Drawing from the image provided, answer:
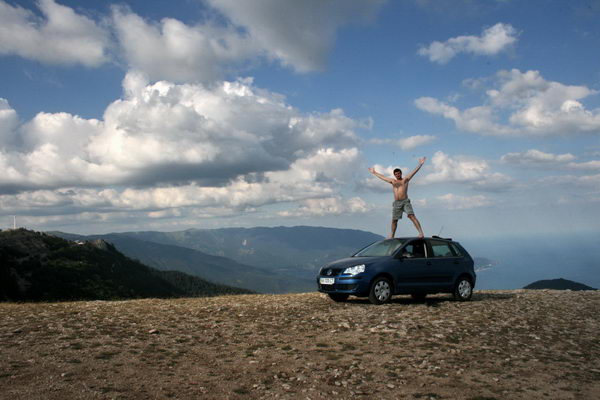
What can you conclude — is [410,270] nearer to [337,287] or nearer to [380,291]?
[380,291]

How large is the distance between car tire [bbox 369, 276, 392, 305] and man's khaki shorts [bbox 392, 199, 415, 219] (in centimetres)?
339

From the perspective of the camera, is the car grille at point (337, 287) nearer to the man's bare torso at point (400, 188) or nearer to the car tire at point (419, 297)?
the car tire at point (419, 297)

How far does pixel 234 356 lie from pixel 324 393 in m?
2.34

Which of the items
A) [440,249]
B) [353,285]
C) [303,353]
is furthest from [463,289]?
[303,353]

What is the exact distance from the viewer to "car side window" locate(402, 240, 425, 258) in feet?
41.5

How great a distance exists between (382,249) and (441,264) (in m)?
1.91

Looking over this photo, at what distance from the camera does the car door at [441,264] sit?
1287cm

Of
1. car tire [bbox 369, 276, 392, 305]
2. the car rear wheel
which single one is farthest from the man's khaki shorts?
car tire [bbox 369, 276, 392, 305]

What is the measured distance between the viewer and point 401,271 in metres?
12.3

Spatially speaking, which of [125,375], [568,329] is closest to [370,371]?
[125,375]

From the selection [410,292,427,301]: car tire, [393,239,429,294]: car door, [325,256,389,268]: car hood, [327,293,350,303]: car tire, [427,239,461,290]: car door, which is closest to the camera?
[325,256,389,268]: car hood

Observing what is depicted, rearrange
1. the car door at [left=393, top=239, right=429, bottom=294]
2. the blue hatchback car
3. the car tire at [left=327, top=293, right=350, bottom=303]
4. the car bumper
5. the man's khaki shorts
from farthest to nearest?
the man's khaki shorts < the car tire at [left=327, top=293, right=350, bottom=303] < the car door at [left=393, top=239, right=429, bottom=294] < the blue hatchback car < the car bumper

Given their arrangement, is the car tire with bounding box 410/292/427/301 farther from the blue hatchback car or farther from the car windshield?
the car windshield

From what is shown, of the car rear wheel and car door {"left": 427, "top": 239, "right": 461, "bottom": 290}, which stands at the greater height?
car door {"left": 427, "top": 239, "right": 461, "bottom": 290}
